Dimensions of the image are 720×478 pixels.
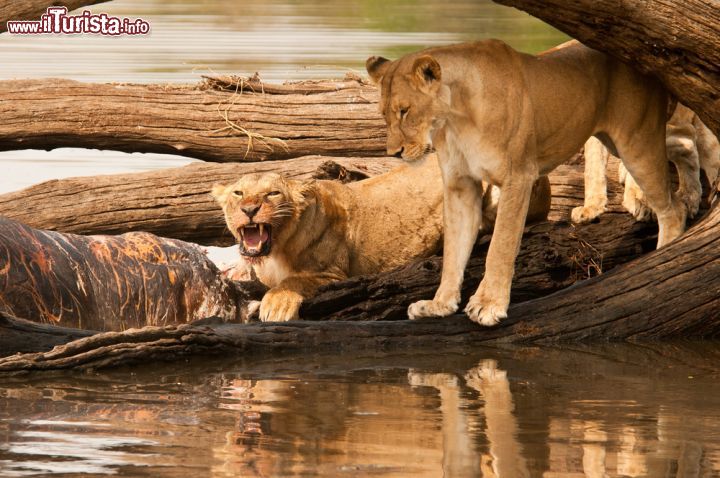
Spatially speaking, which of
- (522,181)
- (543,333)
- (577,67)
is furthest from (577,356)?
(577,67)

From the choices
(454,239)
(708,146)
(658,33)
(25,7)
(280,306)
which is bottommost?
(280,306)

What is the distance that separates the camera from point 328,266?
10.8 m

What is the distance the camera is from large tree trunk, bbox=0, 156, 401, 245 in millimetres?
11883

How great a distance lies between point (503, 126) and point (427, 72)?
717mm

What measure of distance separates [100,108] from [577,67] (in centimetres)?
468

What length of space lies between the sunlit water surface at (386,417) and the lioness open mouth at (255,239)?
1562 mm

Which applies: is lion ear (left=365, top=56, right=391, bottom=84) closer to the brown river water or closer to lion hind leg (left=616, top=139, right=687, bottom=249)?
the brown river water

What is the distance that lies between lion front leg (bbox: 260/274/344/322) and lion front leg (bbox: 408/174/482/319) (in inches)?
38.7

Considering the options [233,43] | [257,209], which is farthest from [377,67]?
[233,43]

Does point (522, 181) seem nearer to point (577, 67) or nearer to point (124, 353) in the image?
point (577, 67)

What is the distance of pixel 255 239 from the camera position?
10.4m

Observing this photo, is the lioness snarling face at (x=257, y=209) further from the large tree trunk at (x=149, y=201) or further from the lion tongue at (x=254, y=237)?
the large tree trunk at (x=149, y=201)

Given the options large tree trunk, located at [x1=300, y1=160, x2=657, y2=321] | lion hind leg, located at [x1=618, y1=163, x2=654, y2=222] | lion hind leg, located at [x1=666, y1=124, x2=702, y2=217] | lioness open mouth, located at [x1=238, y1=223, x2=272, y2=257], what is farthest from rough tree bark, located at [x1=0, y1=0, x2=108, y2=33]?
lion hind leg, located at [x1=666, y1=124, x2=702, y2=217]

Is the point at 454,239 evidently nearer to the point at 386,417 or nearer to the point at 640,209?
the point at 640,209
